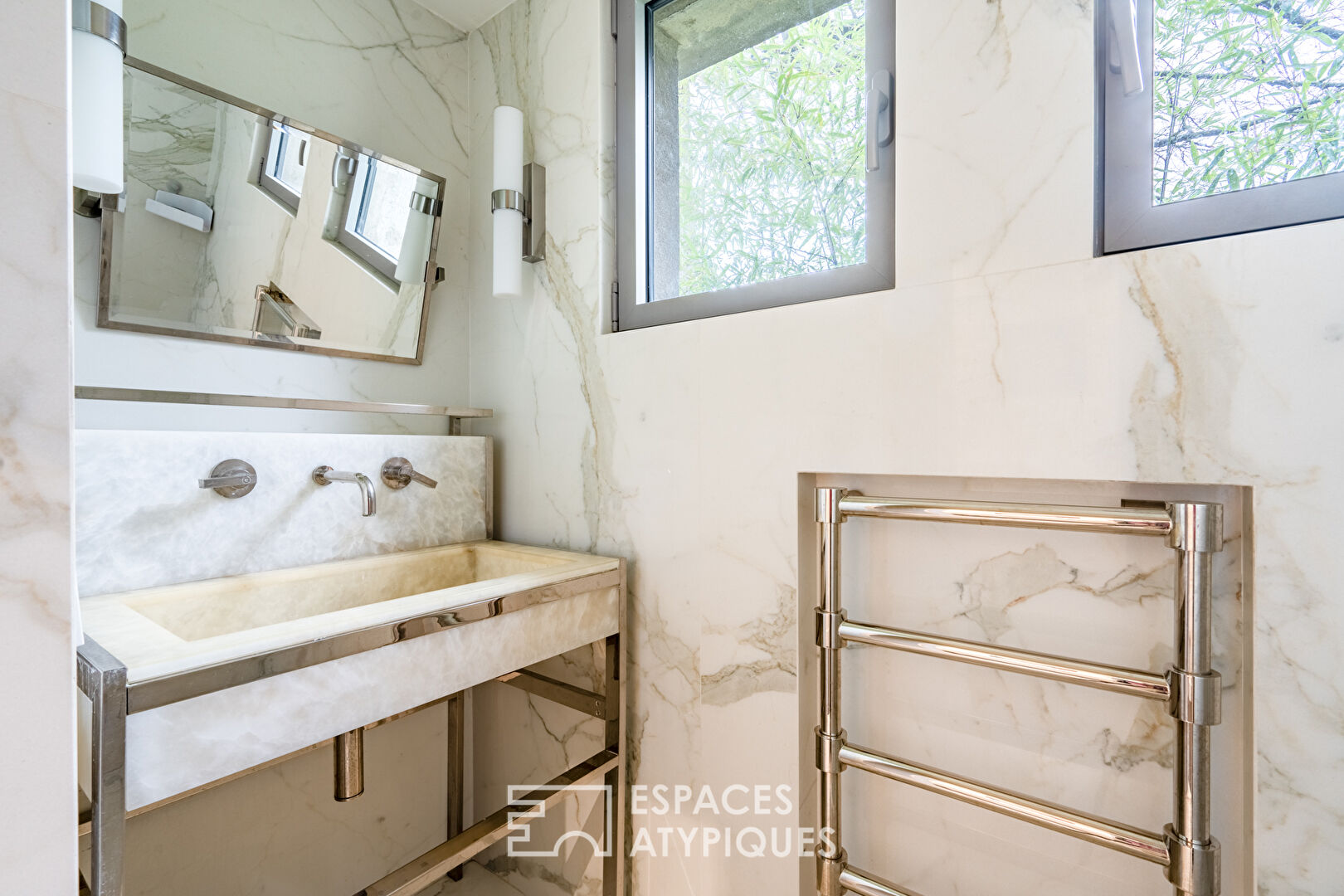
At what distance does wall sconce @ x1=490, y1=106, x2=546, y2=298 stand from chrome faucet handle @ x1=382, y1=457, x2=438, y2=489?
425 millimetres

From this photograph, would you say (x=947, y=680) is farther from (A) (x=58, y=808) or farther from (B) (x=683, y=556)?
(A) (x=58, y=808)

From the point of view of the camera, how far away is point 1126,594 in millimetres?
768

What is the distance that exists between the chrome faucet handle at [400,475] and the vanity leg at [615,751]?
1.68 feet

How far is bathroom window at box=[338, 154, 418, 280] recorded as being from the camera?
1.32 m

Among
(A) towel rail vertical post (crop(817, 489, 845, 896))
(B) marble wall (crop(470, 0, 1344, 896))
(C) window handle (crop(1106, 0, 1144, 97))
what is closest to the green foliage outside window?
(B) marble wall (crop(470, 0, 1344, 896))

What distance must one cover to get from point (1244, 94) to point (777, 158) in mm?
635

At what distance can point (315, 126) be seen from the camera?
4.39 ft

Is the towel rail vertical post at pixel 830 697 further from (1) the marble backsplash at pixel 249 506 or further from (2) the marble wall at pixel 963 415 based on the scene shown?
(1) the marble backsplash at pixel 249 506

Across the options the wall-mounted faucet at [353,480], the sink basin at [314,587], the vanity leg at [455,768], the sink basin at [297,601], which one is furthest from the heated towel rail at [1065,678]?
the vanity leg at [455,768]

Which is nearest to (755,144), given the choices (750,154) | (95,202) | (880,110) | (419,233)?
(750,154)

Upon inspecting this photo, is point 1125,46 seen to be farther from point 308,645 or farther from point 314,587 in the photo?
point 314,587

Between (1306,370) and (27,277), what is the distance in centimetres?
120

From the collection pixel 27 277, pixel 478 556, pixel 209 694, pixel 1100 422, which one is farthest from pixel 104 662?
pixel 1100 422

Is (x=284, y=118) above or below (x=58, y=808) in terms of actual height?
above
